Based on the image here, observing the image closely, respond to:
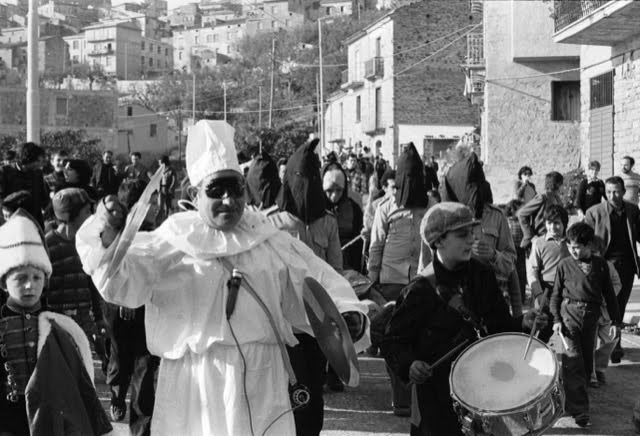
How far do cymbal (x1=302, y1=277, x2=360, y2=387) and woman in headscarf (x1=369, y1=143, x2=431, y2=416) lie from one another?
172 inches

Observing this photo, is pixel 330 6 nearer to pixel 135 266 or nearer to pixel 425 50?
pixel 425 50

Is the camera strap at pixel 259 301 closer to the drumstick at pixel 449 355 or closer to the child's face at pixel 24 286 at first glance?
the drumstick at pixel 449 355

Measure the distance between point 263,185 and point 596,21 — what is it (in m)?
14.0

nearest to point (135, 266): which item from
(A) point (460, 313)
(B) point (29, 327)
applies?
(B) point (29, 327)

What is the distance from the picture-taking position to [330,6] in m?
148

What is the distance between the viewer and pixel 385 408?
819 centimetres

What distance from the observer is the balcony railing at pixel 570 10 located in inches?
868

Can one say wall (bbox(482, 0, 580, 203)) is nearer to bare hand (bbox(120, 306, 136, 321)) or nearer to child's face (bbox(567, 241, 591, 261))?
child's face (bbox(567, 241, 591, 261))

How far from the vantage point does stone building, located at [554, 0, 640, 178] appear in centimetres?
2120

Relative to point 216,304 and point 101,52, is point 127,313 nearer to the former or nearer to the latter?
point 216,304

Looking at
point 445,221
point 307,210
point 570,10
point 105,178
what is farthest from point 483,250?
point 570,10

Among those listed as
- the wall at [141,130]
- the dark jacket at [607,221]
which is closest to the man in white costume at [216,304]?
the dark jacket at [607,221]

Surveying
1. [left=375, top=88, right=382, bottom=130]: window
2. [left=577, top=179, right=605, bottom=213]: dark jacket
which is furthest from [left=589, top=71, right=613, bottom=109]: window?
[left=375, top=88, right=382, bottom=130]: window

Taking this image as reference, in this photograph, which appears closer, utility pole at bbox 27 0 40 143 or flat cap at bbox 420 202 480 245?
flat cap at bbox 420 202 480 245
